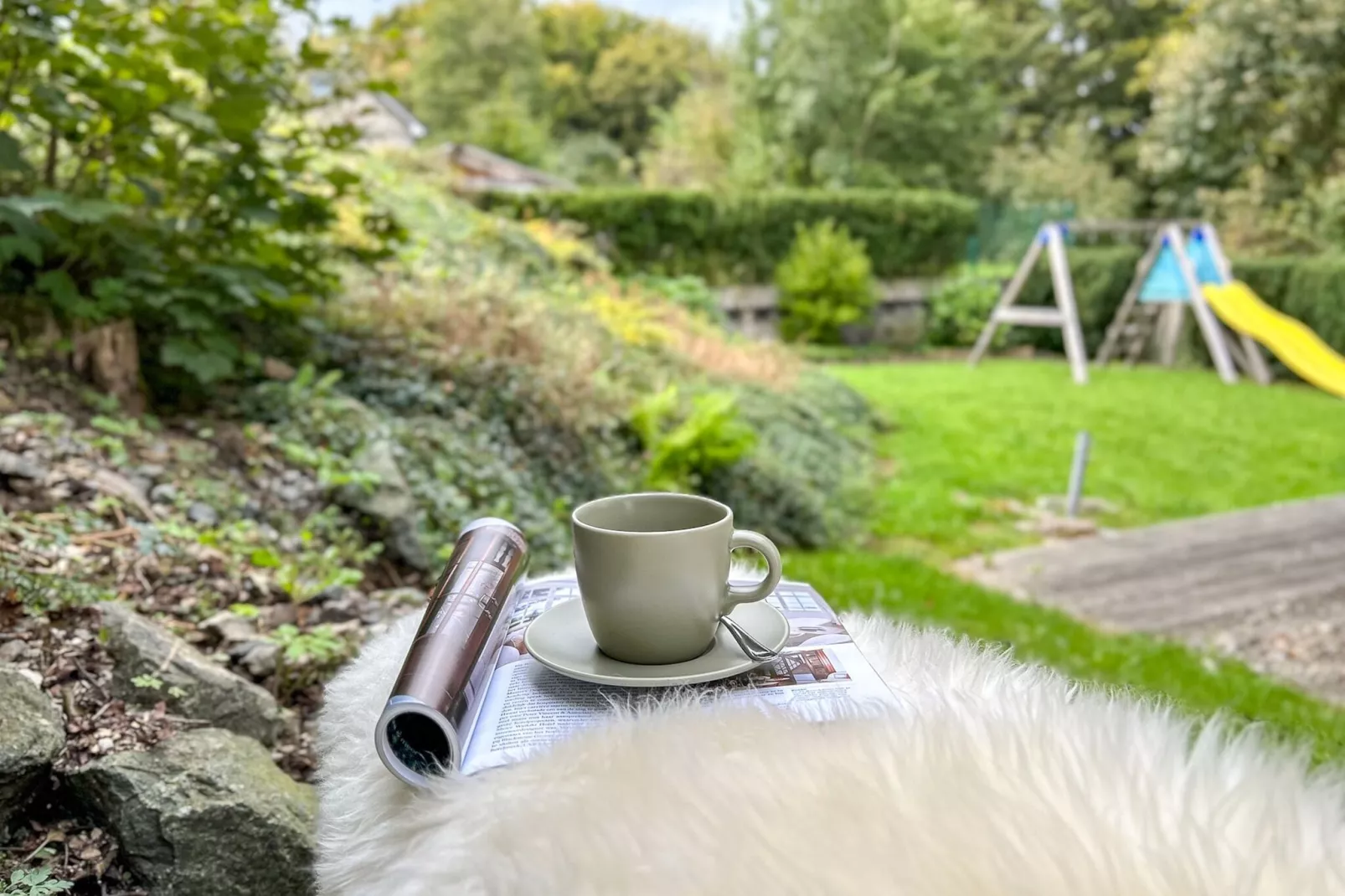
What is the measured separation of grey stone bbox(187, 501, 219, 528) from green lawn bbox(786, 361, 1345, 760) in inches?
66.1

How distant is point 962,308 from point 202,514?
35.6ft

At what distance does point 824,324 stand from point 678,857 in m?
11.1

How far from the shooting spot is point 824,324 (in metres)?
11.4

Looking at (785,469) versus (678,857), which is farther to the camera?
(785,469)

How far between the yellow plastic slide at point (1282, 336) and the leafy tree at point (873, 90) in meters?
9.65

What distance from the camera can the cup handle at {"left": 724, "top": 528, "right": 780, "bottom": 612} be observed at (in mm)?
1008

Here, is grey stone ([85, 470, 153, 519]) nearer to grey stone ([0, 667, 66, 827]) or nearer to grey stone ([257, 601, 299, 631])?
grey stone ([257, 601, 299, 631])

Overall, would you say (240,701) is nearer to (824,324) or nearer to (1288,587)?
(1288,587)

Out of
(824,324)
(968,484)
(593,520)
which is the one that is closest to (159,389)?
(593,520)

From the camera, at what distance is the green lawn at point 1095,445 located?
462 cm

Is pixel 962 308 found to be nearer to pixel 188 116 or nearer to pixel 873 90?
pixel 873 90

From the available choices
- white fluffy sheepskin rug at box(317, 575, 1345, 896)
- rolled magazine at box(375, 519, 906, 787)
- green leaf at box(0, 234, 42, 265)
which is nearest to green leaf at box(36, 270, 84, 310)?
green leaf at box(0, 234, 42, 265)

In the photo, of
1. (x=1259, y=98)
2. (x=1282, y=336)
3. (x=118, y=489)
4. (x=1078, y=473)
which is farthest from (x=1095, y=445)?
(x=1259, y=98)

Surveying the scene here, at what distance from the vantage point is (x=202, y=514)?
2.18 metres
